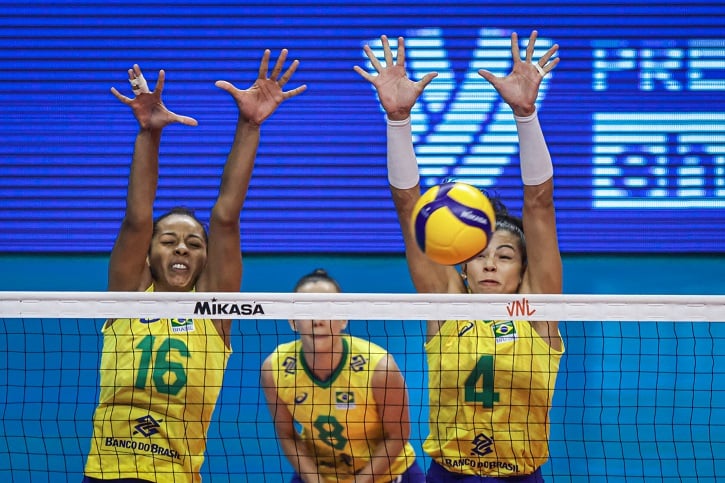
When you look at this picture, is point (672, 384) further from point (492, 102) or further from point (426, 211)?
point (426, 211)

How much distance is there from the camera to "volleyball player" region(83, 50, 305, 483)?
4.20 metres

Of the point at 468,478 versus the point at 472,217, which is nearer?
the point at 472,217

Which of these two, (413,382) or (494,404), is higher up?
(494,404)

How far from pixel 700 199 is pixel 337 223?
3406 millimetres

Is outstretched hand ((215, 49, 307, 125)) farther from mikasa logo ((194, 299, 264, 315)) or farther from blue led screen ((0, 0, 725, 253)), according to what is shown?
blue led screen ((0, 0, 725, 253))

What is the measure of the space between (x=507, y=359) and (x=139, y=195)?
1.77 m

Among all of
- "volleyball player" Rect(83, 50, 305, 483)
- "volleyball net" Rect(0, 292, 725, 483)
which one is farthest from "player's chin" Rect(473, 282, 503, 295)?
"volleyball player" Rect(83, 50, 305, 483)

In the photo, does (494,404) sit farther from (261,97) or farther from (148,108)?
(148,108)

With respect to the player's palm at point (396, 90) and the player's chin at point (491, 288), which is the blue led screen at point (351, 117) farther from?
the player's chin at point (491, 288)

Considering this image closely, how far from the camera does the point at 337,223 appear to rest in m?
9.10

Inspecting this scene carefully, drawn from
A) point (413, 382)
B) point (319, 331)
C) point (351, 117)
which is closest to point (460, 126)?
point (351, 117)

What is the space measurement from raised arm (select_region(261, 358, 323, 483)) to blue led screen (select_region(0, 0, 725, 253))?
4.28 meters

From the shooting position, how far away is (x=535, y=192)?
13.6 feet

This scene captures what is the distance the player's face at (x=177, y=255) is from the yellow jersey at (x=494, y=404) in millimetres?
1200
